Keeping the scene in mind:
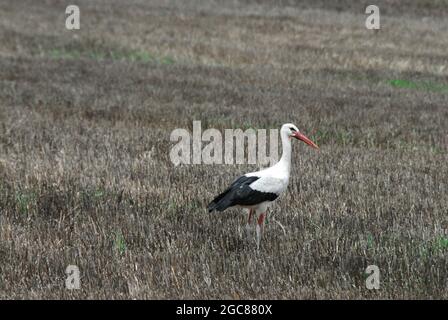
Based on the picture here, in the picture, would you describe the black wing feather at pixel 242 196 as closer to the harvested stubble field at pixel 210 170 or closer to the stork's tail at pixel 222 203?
the stork's tail at pixel 222 203

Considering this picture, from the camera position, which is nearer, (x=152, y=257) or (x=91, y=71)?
(x=152, y=257)

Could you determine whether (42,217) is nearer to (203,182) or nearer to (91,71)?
(203,182)

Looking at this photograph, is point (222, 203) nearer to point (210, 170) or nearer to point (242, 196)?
point (242, 196)

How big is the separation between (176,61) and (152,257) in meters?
17.9

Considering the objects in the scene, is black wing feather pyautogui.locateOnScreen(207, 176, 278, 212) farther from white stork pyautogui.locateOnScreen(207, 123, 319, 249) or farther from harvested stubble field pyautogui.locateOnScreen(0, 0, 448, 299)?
harvested stubble field pyautogui.locateOnScreen(0, 0, 448, 299)

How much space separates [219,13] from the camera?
31.1m

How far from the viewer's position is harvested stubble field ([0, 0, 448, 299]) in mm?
4977

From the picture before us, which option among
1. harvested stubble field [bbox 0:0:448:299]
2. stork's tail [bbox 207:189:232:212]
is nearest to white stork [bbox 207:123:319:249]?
stork's tail [bbox 207:189:232:212]

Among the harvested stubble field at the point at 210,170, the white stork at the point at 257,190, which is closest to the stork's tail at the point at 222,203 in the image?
the white stork at the point at 257,190

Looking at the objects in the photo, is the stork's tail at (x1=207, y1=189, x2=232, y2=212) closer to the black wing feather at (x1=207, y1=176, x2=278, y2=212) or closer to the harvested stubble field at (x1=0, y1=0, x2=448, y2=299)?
the black wing feather at (x1=207, y1=176, x2=278, y2=212)

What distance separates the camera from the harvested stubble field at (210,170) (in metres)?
4.98

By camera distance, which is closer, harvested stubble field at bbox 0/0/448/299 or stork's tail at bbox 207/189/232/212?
harvested stubble field at bbox 0/0/448/299

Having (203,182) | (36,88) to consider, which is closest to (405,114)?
(203,182)
